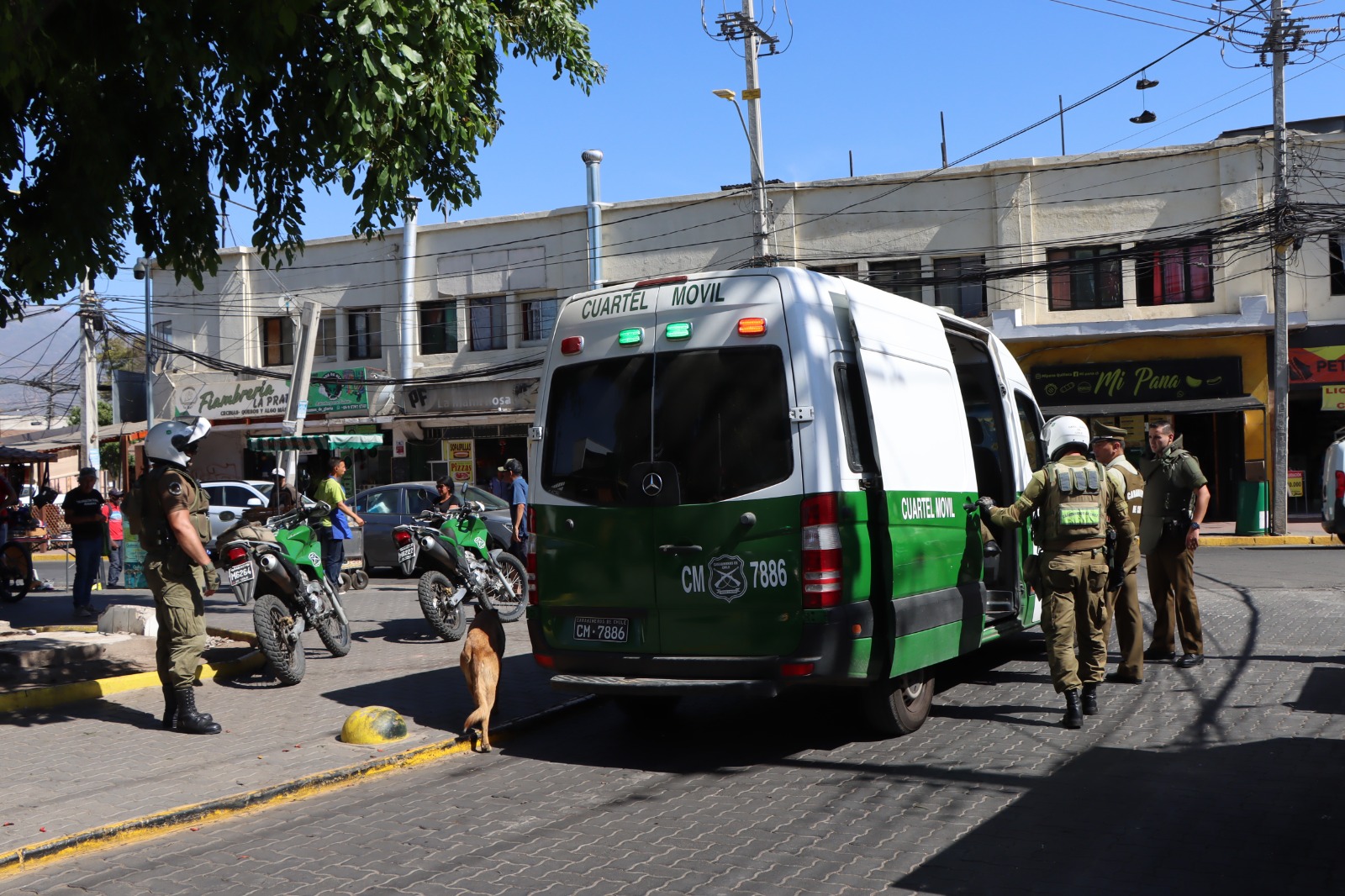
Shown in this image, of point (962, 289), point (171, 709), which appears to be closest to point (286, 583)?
point (171, 709)

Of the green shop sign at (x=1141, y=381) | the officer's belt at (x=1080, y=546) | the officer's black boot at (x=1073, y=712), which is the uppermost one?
the green shop sign at (x=1141, y=381)

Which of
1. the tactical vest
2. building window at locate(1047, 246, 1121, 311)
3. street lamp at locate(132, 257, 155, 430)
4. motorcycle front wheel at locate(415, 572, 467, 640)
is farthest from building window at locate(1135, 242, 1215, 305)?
street lamp at locate(132, 257, 155, 430)

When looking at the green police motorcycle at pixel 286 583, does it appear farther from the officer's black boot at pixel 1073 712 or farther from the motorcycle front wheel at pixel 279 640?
the officer's black boot at pixel 1073 712

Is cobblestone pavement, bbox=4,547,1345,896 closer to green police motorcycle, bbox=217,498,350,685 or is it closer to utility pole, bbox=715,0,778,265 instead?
green police motorcycle, bbox=217,498,350,685

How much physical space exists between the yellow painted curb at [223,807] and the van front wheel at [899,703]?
230cm

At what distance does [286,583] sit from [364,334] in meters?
23.0

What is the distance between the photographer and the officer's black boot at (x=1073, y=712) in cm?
712

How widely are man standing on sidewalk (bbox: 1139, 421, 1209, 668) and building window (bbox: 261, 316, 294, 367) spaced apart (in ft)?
90.1

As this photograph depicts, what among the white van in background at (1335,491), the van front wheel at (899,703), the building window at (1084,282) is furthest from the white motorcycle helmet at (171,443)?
the building window at (1084,282)

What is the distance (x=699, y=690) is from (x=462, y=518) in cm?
609

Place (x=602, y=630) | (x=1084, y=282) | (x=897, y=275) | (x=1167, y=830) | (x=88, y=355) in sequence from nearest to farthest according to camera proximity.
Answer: (x=1167, y=830) < (x=602, y=630) < (x=1084, y=282) < (x=897, y=275) < (x=88, y=355)

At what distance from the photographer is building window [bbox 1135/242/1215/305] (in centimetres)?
2550

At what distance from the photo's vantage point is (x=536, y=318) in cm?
2978

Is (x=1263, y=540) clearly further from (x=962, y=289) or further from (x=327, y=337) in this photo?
(x=327, y=337)
